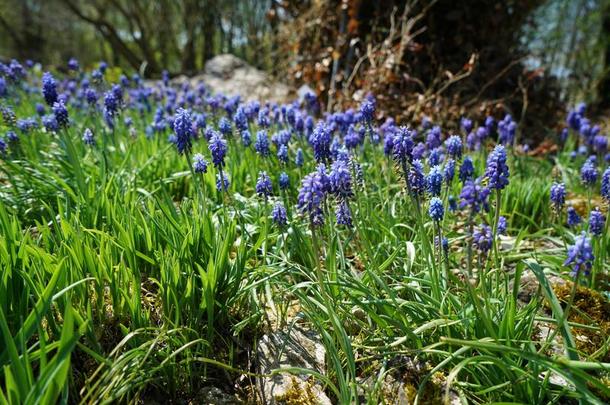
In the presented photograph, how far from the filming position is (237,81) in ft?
38.3

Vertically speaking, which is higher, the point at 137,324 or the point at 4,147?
the point at 4,147

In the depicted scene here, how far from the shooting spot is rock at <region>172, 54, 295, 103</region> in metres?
9.92

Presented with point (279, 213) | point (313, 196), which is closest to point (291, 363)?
point (279, 213)

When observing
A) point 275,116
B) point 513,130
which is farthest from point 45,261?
point 513,130

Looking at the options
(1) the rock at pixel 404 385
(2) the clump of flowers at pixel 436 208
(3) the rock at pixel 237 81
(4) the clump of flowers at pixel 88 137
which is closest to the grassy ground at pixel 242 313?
(1) the rock at pixel 404 385

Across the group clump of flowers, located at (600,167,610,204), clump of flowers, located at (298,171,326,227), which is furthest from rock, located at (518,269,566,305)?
clump of flowers, located at (298,171,326,227)

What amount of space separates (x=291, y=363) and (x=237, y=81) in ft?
32.4

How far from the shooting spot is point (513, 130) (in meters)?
5.04

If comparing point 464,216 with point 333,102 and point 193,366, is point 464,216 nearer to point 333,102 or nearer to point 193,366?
point 193,366

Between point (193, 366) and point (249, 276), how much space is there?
0.67 metres

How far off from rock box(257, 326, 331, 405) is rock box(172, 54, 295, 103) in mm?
7122

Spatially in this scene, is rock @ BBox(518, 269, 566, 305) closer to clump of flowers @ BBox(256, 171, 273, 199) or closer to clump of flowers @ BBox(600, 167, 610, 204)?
clump of flowers @ BBox(600, 167, 610, 204)

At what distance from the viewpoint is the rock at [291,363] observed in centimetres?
249

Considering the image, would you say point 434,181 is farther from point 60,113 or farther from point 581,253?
point 60,113
